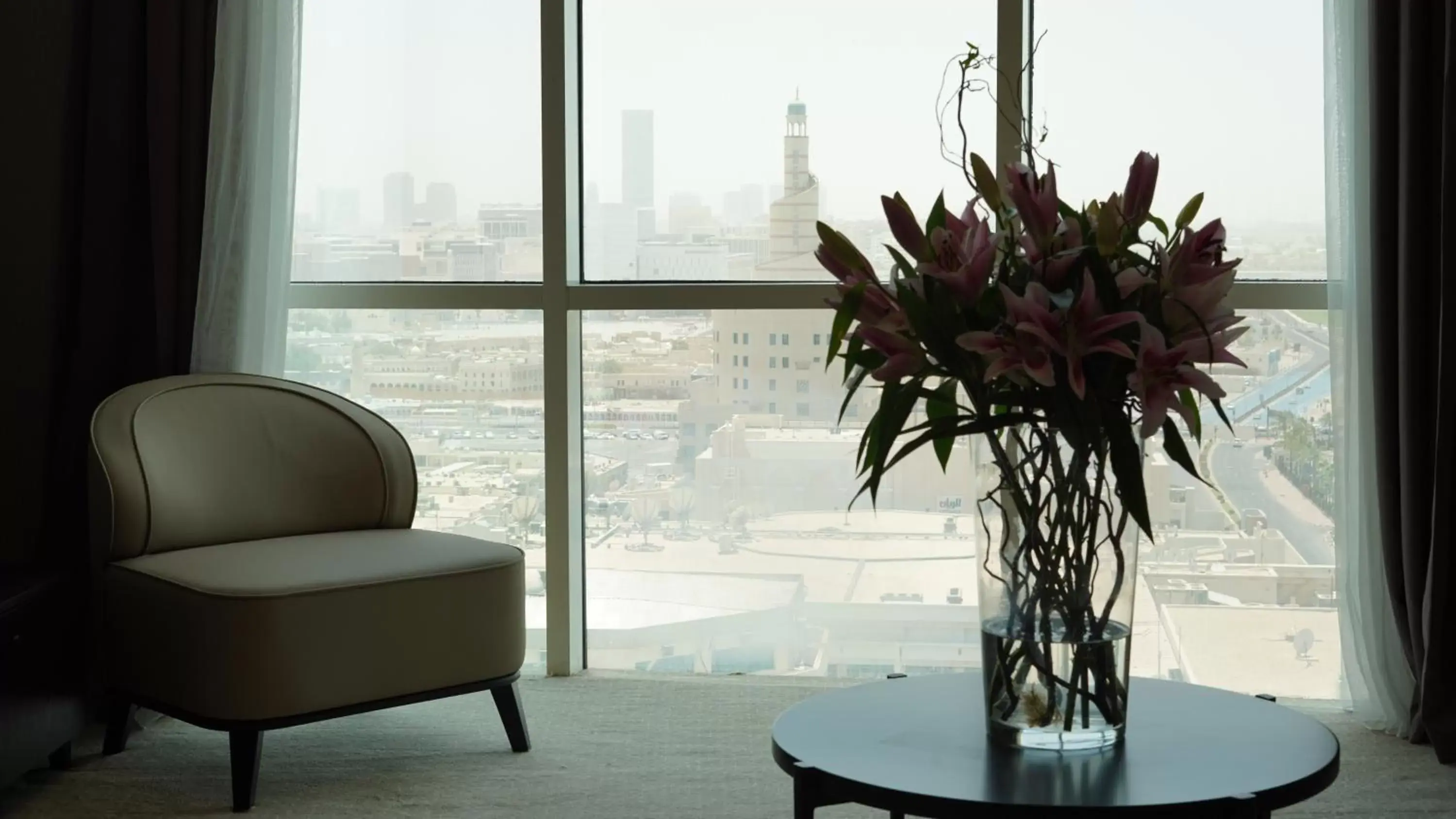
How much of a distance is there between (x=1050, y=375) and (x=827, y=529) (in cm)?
213

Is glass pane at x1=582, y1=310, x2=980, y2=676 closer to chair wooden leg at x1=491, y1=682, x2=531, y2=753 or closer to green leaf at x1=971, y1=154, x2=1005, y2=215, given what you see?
chair wooden leg at x1=491, y1=682, x2=531, y2=753

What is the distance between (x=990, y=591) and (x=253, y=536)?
6.33 feet

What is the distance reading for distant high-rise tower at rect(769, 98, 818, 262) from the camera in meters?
3.72

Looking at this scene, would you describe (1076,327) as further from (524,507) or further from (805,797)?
(524,507)

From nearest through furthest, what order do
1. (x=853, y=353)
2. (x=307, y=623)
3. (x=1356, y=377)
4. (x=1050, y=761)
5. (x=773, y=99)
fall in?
(x=1050, y=761), (x=853, y=353), (x=307, y=623), (x=1356, y=377), (x=773, y=99)

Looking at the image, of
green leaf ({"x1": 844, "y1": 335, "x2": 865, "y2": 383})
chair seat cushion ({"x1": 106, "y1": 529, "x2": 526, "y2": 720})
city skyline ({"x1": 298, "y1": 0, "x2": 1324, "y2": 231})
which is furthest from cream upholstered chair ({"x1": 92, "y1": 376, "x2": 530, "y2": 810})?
green leaf ({"x1": 844, "y1": 335, "x2": 865, "y2": 383})

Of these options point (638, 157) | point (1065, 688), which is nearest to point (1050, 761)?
point (1065, 688)

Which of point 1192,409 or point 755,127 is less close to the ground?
point 755,127

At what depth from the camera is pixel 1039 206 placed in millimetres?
1746

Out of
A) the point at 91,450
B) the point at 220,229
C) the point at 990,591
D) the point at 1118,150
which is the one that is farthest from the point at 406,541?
the point at 1118,150

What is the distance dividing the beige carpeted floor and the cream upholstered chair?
13cm

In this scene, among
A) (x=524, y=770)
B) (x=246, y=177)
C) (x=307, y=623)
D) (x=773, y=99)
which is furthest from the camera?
(x=773, y=99)

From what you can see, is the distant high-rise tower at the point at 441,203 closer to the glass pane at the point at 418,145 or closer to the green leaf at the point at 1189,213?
the glass pane at the point at 418,145

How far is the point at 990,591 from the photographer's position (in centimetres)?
185
